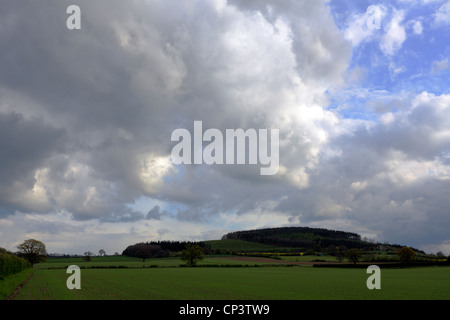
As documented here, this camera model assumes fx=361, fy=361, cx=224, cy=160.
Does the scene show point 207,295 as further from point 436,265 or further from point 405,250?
point 405,250

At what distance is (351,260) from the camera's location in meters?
156

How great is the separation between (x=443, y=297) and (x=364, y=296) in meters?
7.92

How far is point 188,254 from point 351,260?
231 feet

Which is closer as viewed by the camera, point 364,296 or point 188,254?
point 364,296
